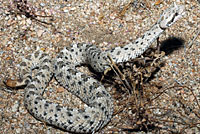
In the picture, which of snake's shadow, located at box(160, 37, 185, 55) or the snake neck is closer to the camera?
the snake neck

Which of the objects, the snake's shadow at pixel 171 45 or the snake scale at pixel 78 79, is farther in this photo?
the snake's shadow at pixel 171 45

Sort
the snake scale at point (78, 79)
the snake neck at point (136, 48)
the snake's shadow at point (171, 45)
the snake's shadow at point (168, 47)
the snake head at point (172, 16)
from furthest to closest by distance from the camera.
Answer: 1. the snake's shadow at point (171, 45)
2. the snake's shadow at point (168, 47)
3. the snake neck at point (136, 48)
4. the snake head at point (172, 16)
5. the snake scale at point (78, 79)

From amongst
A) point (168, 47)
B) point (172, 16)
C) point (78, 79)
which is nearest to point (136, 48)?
point (168, 47)

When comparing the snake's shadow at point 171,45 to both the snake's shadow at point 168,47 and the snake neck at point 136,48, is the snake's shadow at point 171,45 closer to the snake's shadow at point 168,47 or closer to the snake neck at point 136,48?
the snake's shadow at point 168,47

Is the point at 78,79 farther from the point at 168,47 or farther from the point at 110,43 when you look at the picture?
the point at 168,47

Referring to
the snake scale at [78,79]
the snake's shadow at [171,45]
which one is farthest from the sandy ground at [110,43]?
the snake scale at [78,79]

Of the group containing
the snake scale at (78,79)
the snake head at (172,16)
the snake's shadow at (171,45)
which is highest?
the snake head at (172,16)

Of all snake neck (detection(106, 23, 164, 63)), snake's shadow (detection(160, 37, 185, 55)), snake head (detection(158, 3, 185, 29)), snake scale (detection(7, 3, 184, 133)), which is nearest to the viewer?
snake scale (detection(7, 3, 184, 133))

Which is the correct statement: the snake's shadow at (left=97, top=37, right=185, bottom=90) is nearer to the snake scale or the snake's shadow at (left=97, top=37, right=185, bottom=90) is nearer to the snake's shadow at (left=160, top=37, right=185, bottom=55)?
the snake's shadow at (left=160, top=37, right=185, bottom=55)

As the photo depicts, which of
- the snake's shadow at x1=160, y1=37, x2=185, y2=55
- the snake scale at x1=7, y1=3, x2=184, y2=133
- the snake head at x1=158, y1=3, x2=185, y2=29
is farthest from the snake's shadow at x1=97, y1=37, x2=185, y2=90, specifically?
the snake head at x1=158, y1=3, x2=185, y2=29
